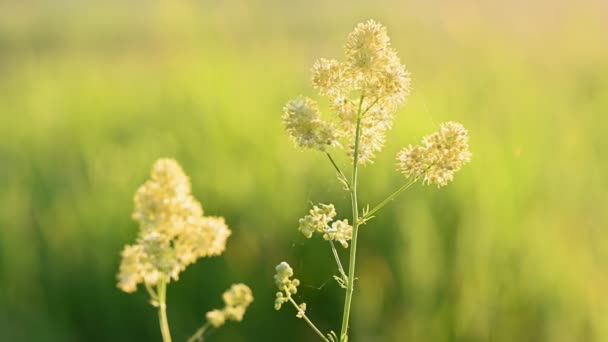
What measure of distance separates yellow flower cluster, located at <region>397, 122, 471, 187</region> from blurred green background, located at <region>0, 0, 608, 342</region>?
48.3 inches

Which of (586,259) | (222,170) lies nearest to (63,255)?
(222,170)

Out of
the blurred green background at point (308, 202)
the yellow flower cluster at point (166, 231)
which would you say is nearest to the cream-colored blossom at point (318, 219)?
the yellow flower cluster at point (166, 231)

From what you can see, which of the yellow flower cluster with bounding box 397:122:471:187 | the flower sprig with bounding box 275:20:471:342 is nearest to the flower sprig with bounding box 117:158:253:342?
the flower sprig with bounding box 275:20:471:342

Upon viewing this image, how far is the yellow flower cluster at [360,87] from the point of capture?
0.90m

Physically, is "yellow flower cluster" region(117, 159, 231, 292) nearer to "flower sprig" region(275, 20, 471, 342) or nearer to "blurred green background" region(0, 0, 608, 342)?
"flower sprig" region(275, 20, 471, 342)

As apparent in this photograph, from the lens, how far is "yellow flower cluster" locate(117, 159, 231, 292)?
31.0 inches

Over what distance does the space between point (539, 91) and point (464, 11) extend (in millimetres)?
2233

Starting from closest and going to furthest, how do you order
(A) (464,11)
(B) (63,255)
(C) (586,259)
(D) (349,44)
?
1. (D) (349,44)
2. (C) (586,259)
3. (B) (63,255)
4. (A) (464,11)

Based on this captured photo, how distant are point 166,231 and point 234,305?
0.30 ft

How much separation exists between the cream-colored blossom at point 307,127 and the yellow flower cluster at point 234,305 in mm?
173

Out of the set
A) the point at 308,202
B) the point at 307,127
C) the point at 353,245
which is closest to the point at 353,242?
the point at 353,245

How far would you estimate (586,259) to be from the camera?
2711 millimetres

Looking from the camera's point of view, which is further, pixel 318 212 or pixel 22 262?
pixel 22 262

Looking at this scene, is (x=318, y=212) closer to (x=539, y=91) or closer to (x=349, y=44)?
(x=349, y=44)
